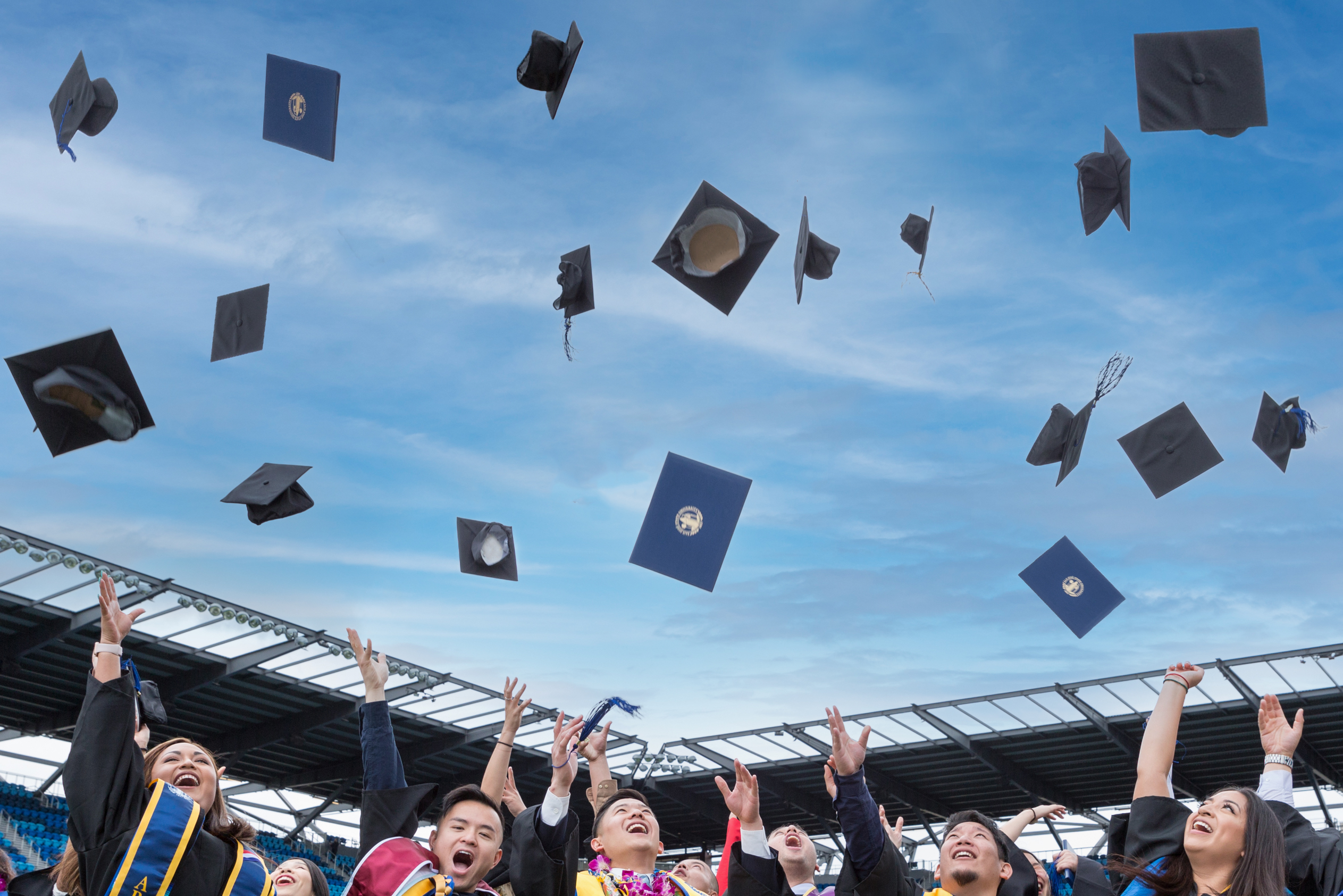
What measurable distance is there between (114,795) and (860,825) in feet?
6.64

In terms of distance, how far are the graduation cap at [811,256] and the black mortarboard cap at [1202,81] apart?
83.6 inches

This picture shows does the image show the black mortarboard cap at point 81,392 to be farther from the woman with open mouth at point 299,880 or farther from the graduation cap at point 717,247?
the graduation cap at point 717,247

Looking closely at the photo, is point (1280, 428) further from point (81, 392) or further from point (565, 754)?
point (81, 392)

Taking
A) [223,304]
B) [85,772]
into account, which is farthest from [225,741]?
[85,772]

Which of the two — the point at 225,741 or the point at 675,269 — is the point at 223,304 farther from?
the point at 225,741

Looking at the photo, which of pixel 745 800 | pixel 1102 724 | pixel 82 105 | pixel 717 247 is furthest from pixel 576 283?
pixel 1102 724

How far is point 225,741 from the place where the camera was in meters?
18.5

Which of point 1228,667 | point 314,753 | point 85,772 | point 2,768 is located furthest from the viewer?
point 314,753

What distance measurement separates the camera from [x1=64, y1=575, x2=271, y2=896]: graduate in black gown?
2.60 m

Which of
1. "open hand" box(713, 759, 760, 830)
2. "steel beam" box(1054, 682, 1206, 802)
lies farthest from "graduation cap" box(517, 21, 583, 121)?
"steel beam" box(1054, 682, 1206, 802)

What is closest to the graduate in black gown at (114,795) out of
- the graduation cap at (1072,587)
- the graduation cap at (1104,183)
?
the graduation cap at (1104,183)

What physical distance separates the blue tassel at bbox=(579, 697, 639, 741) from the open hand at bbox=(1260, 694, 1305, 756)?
2.10 meters

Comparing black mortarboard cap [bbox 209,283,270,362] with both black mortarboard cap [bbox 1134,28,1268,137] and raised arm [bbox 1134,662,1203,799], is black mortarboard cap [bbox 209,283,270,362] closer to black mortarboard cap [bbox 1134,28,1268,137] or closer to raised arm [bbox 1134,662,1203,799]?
black mortarboard cap [bbox 1134,28,1268,137]

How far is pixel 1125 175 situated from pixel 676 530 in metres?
3.63
